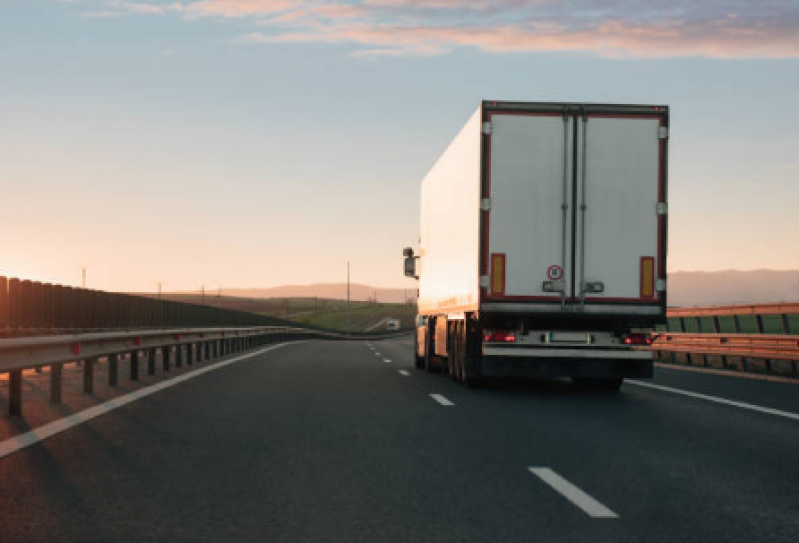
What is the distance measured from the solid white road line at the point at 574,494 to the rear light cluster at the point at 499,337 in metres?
7.09

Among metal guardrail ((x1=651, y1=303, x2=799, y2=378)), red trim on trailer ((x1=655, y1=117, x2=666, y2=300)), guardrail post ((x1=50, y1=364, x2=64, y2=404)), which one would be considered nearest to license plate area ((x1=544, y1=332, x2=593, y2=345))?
red trim on trailer ((x1=655, y1=117, x2=666, y2=300))

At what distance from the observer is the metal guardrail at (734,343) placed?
727 inches

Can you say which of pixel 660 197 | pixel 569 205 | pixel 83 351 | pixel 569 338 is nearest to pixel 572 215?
pixel 569 205

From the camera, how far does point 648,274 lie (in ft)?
48.9

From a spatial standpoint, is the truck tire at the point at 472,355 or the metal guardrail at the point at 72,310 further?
the truck tire at the point at 472,355

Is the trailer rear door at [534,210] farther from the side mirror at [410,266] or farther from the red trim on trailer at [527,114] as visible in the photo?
the side mirror at [410,266]

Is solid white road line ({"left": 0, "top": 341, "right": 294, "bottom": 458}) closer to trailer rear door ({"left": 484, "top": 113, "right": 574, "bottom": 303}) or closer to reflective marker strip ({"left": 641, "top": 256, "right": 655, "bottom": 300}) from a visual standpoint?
trailer rear door ({"left": 484, "top": 113, "right": 574, "bottom": 303})

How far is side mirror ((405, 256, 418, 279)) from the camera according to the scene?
995 inches

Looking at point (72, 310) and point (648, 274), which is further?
point (72, 310)

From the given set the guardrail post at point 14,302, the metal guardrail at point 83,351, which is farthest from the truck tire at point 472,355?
the guardrail post at point 14,302

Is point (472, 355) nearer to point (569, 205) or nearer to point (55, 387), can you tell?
point (569, 205)

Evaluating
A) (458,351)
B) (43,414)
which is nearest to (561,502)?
(43,414)

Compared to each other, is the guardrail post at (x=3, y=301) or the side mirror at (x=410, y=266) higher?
the side mirror at (x=410, y=266)

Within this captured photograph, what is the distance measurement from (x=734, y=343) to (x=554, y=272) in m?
7.27
